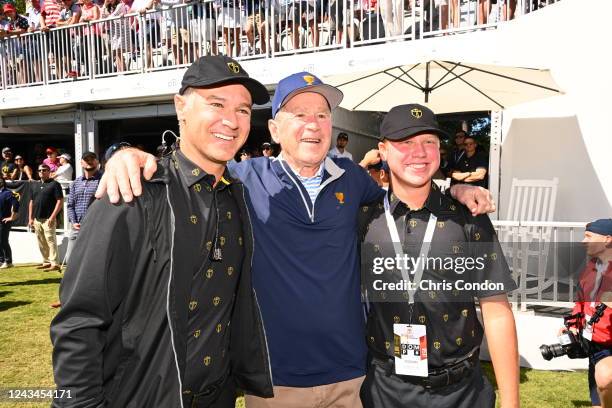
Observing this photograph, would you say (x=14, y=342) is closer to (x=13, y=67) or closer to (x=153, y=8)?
(x=153, y=8)

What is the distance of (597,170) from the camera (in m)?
7.04

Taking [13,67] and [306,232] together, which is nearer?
[306,232]

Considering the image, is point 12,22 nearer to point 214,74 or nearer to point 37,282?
point 37,282

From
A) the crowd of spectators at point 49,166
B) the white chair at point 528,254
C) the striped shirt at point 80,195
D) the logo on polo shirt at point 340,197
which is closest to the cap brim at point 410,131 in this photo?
the logo on polo shirt at point 340,197

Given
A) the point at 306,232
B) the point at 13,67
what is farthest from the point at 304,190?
the point at 13,67

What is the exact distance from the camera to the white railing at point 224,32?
8.58 metres

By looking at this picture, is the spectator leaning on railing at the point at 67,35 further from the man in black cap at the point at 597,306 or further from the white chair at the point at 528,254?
the man in black cap at the point at 597,306

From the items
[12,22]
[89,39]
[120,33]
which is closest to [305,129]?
[120,33]

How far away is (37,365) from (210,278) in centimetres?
444

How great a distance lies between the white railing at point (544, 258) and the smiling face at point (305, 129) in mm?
3712

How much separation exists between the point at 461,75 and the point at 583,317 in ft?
11.6

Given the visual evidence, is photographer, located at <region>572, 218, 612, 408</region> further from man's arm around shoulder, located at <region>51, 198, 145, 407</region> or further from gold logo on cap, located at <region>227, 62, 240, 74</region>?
man's arm around shoulder, located at <region>51, 198, 145, 407</region>

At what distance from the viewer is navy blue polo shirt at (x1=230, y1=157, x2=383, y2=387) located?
2.36m

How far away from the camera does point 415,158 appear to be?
222 cm
